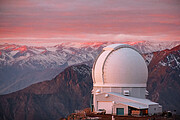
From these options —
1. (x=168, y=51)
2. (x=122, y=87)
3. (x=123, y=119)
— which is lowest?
(x=123, y=119)

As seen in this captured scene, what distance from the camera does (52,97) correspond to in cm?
17950

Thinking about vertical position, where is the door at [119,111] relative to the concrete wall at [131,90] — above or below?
below

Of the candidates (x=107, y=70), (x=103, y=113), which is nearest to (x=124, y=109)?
(x=103, y=113)

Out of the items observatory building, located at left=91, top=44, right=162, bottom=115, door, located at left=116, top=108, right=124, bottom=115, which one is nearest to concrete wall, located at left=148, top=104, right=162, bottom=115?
observatory building, located at left=91, top=44, right=162, bottom=115

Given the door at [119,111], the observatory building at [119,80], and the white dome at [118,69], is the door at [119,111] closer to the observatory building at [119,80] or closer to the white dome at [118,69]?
the observatory building at [119,80]

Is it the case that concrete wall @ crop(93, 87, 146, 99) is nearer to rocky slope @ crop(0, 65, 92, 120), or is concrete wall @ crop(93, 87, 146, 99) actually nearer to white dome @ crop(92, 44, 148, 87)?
white dome @ crop(92, 44, 148, 87)

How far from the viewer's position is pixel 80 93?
182750 millimetres

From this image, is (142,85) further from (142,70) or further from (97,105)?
(97,105)

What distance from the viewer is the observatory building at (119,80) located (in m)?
54.4

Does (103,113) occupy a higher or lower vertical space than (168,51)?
lower

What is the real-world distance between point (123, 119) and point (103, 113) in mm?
5939

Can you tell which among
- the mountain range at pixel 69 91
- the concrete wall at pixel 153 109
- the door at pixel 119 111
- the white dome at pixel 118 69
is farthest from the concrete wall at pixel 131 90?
the mountain range at pixel 69 91

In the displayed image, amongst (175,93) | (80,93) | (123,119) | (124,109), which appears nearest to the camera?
(123,119)

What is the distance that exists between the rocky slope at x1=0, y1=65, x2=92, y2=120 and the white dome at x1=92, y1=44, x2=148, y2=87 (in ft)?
356
